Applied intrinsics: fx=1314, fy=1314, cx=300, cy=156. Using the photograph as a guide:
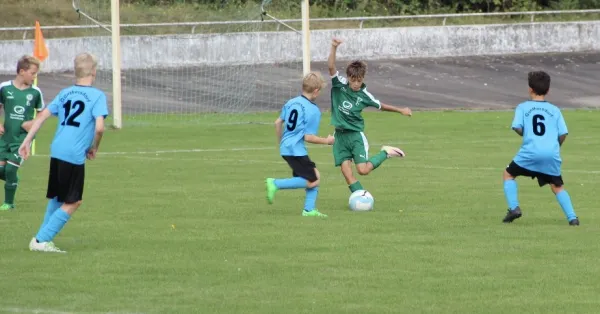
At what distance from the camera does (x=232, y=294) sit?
8.97 metres

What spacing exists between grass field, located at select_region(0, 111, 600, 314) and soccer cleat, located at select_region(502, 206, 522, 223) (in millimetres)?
97

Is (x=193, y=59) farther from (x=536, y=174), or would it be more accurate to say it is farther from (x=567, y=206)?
(x=567, y=206)

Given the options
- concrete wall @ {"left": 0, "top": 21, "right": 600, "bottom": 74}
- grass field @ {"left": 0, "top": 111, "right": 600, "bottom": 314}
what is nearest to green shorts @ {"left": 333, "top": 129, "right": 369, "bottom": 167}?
grass field @ {"left": 0, "top": 111, "right": 600, "bottom": 314}

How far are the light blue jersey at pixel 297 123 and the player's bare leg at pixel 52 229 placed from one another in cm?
322

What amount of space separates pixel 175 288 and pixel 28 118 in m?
5.73

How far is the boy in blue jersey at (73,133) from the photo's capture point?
1071cm

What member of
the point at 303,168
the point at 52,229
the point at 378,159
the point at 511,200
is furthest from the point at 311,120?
the point at 52,229

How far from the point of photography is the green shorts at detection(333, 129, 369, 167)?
47.4 ft

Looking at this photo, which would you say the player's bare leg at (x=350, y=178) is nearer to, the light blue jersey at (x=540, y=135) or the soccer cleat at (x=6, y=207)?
the light blue jersey at (x=540, y=135)

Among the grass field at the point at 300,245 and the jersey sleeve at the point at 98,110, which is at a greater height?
the jersey sleeve at the point at 98,110

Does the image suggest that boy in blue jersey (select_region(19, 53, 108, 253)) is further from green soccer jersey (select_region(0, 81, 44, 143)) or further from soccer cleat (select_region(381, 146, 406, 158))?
soccer cleat (select_region(381, 146, 406, 158))

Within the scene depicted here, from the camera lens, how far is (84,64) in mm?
10680

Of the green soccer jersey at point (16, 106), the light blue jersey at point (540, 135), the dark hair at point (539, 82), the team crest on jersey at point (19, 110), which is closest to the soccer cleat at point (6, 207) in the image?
the green soccer jersey at point (16, 106)

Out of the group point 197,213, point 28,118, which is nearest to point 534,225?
point 197,213
